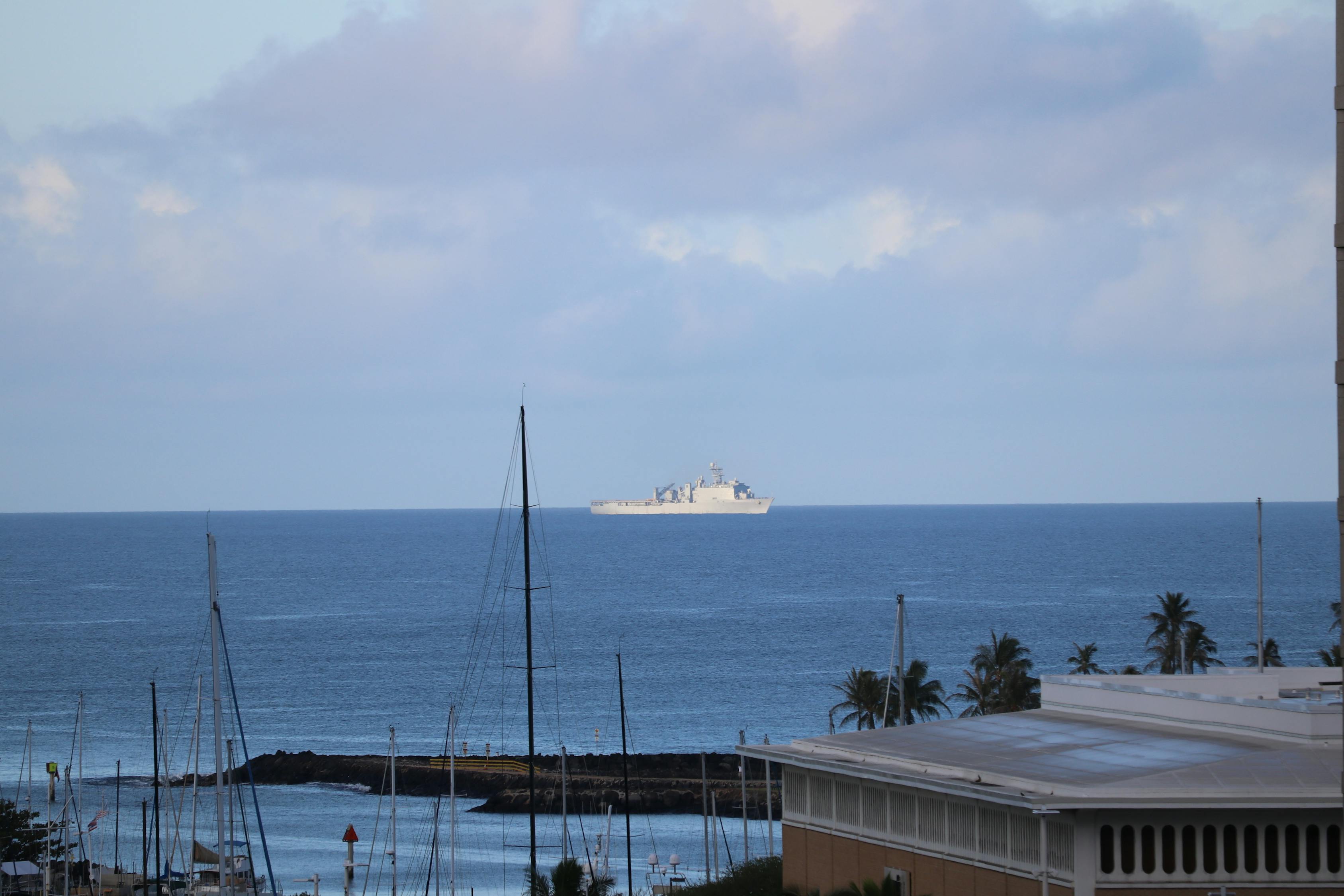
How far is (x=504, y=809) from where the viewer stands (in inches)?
2413

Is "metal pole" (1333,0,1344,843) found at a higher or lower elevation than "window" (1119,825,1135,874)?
higher

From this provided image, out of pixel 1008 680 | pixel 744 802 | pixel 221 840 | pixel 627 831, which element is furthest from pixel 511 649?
pixel 221 840

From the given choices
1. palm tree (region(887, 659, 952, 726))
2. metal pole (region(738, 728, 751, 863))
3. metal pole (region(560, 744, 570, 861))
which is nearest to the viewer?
metal pole (region(738, 728, 751, 863))

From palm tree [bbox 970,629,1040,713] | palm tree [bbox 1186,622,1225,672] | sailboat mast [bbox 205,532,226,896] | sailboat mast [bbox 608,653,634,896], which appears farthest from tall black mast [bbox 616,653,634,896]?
palm tree [bbox 1186,622,1225,672]

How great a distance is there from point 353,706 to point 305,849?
35.7 m

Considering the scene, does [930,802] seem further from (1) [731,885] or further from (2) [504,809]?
(2) [504,809]

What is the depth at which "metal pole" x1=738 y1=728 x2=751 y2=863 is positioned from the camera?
3972 centimetres

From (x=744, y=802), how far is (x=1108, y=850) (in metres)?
24.8

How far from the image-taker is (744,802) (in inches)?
1597

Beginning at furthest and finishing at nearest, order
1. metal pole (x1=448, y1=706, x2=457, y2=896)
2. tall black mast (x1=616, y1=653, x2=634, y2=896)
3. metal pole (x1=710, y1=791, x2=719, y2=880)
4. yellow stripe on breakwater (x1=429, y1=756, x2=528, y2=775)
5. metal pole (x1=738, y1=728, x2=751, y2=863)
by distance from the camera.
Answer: yellow stripe on breakwater (x1=429, y1=756, x2=528, y2=775) → metal pole (x1=448, y1=706, x2=457, y2=896) → metal pole (x1=710, y1=791, x2=719, y2=880) → metal pole (x1=738, y1=728, x2=751, y2=863) → tall black mast (x1=616, y1=653, x2=634, y2=896)

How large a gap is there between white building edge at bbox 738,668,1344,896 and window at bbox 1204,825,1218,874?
0.10 ft

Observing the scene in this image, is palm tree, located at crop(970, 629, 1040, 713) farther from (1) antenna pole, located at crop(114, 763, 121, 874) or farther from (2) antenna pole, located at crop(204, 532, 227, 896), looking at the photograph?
(1) antenna pole, located at crop(114, 763, 121, 874)

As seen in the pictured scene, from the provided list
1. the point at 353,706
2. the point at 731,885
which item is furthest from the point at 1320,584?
the point at 731,885

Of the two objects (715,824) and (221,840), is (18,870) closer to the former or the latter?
(221,840)
